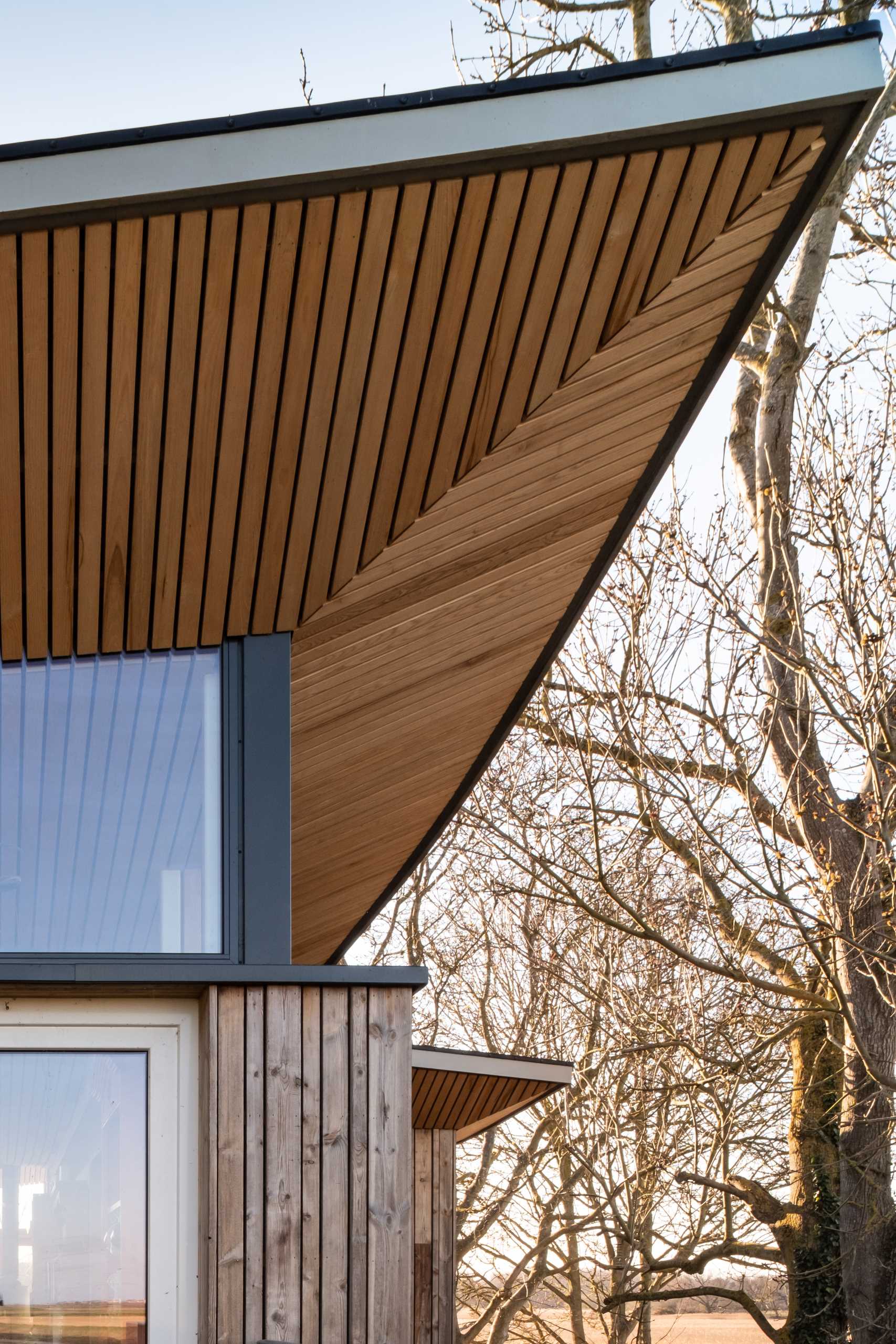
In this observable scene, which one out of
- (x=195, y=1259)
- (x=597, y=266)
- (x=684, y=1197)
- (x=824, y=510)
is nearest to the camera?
(x=597, y=266)

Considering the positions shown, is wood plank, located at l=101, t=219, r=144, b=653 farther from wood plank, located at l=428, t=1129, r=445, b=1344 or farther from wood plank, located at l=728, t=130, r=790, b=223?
wood plank, located at l=428, t=1129, r=445, b=1344

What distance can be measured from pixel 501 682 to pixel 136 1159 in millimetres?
3258

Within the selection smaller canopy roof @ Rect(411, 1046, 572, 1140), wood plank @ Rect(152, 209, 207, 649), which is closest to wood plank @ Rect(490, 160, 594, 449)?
wood plank @ Rect(152, 209, 207, 649)

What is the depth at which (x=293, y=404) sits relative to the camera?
146 inches

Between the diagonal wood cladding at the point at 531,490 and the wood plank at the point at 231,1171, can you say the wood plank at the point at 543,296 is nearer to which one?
the diagonal wood cladding at the point at 531,490

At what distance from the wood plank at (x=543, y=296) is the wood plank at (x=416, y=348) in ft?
0.65

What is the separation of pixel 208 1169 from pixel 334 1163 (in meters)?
0.37

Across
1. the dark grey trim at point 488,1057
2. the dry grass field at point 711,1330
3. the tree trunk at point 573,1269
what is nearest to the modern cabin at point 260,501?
the dark grey trim at point 488,1057

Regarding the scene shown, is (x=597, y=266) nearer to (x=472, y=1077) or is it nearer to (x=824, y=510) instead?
(x=824, y=510)

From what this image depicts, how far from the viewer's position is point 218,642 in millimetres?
4410

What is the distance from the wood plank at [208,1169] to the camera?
148 inches

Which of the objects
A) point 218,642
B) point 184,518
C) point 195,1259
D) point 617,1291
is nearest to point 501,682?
point 218,642

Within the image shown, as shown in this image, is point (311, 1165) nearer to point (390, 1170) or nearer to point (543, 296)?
point (390, 1170)

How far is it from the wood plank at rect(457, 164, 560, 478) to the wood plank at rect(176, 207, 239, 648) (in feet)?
2.46
